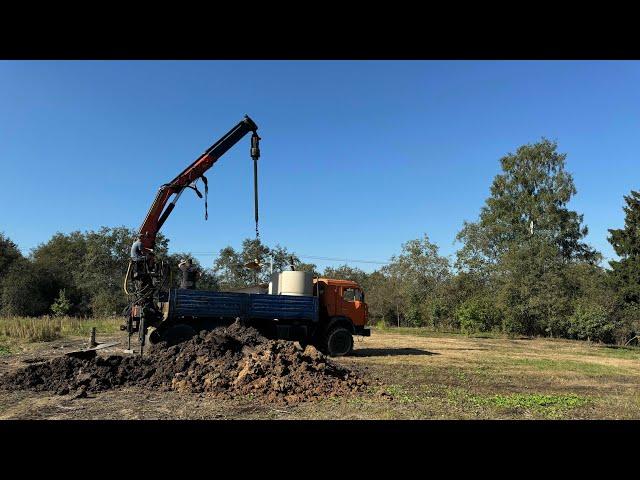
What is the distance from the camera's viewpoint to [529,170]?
39.7m

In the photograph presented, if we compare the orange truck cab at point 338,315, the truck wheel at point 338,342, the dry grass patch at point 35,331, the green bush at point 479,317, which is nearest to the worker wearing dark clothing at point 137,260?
the orange truck cab at point 338,315

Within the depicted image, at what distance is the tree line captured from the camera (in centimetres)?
2650

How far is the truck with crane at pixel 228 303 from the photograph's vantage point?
38.5 feet

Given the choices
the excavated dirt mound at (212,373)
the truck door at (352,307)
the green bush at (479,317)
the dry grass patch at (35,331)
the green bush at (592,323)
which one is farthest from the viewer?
the green bush at (479,317)

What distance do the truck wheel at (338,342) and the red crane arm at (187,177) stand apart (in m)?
5.60

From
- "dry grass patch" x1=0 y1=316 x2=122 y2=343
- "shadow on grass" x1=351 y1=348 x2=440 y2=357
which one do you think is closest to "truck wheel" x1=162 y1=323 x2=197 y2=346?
"shadow on grass" x1=351 y1=348 x2=440 y2=357

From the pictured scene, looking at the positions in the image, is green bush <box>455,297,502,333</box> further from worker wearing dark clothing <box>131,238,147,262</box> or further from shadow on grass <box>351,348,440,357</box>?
worker wearing dark clothing <box>131,238,147,262</box>

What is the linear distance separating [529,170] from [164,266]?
Result: 116 ft

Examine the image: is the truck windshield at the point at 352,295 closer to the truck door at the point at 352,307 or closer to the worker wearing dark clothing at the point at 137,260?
the truck door at the point at 352,307

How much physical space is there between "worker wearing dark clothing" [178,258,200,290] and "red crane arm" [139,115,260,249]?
101cm

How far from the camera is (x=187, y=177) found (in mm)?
13227

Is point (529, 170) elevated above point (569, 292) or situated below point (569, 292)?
above
